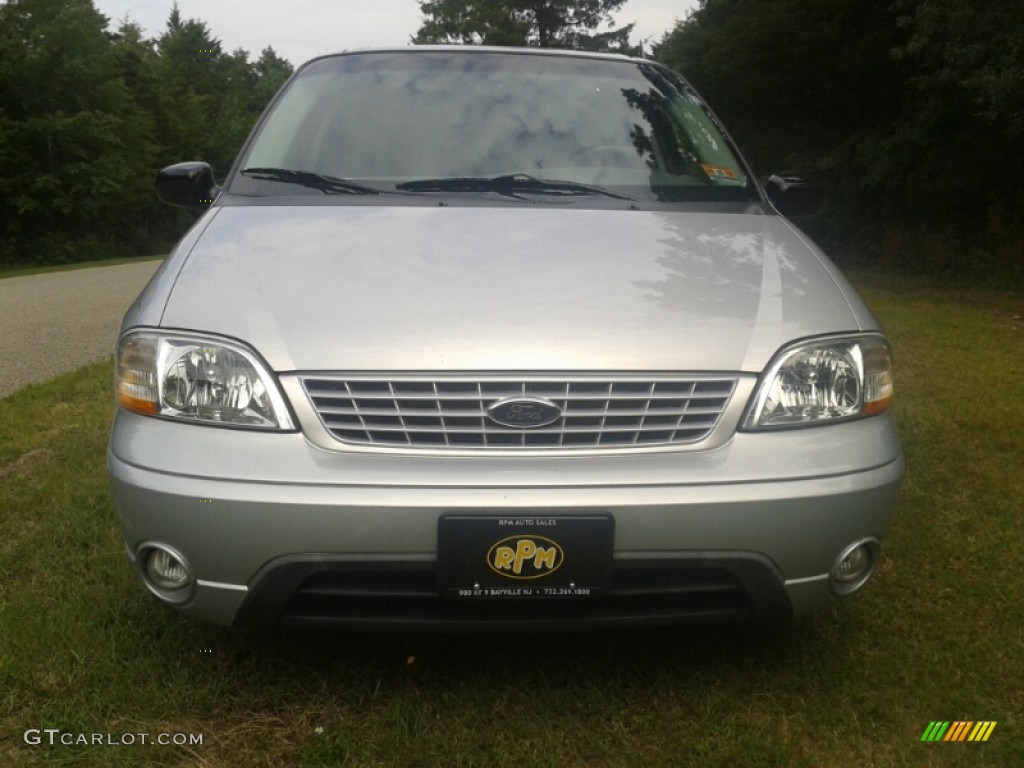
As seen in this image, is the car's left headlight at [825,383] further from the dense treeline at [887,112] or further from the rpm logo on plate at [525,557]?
the dense treeline at [887,112]

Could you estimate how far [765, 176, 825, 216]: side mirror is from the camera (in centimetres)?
354

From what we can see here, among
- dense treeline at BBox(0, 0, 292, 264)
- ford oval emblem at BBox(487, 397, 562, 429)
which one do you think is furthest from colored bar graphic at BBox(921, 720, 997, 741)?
dense treeline at BBox(0, 0, 292, 264)

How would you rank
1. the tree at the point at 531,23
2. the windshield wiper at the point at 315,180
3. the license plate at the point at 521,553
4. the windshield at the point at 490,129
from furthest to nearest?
the tree at the point at 531,23 < the windshield at the point at 490,129 < the windshield wiper at the point at 315,180 < the license plate at the point at 521,553

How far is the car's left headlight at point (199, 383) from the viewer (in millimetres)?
2176

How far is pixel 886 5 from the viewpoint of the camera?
1964 centimetres

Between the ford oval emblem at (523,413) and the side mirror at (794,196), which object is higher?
the side mirror at (794,196)

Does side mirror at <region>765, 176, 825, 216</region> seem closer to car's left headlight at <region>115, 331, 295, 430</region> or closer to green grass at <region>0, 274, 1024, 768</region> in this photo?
green grass at <region>0, 274, 1024, 768</region>

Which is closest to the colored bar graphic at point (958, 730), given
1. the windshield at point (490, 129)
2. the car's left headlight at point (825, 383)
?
the car's left headlight at point (825, 383)

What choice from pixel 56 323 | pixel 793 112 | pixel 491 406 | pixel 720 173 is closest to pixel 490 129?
pixel 720 173

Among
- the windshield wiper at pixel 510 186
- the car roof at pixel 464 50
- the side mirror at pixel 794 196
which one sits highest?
the car roof at pixel 464 50

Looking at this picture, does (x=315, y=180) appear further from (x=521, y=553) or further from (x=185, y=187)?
(x=521, y=553)

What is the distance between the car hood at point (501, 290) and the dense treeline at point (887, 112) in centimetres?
1186

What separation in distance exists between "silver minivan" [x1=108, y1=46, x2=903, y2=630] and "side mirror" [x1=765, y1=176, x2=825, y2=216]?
1.00m

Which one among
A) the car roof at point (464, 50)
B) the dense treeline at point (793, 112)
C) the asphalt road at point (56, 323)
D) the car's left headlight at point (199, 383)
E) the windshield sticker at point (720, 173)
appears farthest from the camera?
the dense treeline at point (793, 112)
